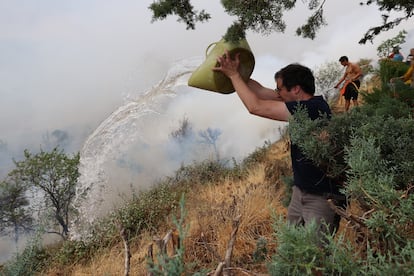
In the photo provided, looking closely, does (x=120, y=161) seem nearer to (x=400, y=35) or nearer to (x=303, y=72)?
(x=400, y=35)

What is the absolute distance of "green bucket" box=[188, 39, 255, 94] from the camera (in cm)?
224

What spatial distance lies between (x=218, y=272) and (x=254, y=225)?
3096 millimetres

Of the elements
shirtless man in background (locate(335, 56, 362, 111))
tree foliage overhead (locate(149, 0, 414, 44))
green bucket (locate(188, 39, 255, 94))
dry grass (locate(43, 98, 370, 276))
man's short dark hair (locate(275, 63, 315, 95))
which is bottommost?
dry grass (locate(43, 98, 370, 276))

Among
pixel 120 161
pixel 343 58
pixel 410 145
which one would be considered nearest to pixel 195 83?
pixel 410 145

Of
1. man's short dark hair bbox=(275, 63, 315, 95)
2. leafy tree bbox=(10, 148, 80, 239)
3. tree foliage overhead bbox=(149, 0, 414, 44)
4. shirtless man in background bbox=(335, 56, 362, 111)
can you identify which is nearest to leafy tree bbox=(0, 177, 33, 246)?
leafy tree bbox=(10, 148, 80, 239)

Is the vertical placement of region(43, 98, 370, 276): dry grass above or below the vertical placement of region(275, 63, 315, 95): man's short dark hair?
below

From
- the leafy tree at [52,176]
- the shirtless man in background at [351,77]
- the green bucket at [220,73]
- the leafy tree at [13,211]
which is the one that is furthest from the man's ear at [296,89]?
the leafy tree at [13,211]

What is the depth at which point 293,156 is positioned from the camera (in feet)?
7.19

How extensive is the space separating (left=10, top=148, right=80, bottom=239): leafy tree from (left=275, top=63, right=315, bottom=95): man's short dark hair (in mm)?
24837

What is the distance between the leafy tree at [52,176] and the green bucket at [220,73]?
24.5 metres

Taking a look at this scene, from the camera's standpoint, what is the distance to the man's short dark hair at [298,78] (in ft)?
6.98

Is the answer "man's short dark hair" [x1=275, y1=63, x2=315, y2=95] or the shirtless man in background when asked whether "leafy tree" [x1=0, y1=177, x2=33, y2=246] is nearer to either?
the shirtless man in background

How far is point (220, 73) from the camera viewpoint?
224 centimetres

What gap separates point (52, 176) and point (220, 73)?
2566 cm
